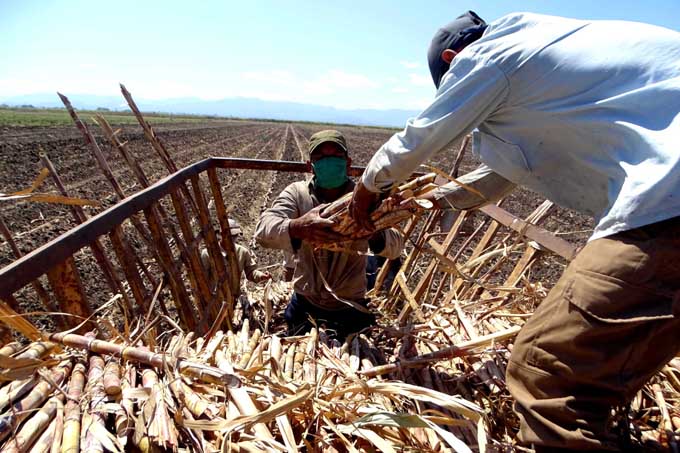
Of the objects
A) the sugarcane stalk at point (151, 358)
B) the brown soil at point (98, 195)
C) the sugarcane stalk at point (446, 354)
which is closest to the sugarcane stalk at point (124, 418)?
the sugarcane stalk at point (151, 358)

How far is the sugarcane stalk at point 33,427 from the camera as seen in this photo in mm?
1070

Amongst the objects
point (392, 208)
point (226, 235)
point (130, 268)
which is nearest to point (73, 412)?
point (130, 268)

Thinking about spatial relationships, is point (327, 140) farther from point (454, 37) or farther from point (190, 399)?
point (190, 399)

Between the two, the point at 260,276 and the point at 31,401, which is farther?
the point at 260,276

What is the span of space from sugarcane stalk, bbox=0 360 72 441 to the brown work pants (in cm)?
140

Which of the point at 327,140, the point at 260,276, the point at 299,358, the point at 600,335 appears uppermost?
the point at 327,140

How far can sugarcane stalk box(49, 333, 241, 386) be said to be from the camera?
1362 millimetres

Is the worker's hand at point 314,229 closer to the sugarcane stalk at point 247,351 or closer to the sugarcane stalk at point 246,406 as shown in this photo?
the sugarcane stalk at point 247,351

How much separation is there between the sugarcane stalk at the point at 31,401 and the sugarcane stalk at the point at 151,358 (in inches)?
3.3

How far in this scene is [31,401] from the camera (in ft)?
3.94

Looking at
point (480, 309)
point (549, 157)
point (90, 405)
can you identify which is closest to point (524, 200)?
point (480, 309)

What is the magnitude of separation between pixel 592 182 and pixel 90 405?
1681 mm

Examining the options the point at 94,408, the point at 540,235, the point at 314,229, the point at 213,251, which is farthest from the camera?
the point at 213,251

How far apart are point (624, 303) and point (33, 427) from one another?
1.59m
